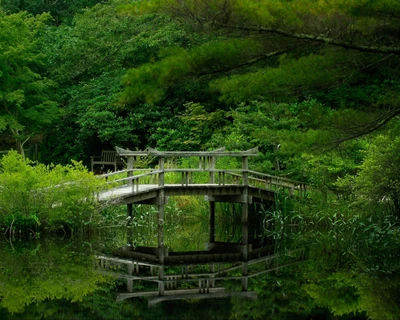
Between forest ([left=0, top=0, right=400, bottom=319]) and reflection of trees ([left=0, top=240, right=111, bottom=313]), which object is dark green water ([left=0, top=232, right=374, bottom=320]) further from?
forest ([left=0, top=0, right=400, bottom=319])

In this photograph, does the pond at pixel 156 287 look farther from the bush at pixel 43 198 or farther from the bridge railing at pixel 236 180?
the bridge railing at pixel 236 180

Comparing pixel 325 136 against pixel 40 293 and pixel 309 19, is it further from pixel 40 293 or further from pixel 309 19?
pixel 40 293

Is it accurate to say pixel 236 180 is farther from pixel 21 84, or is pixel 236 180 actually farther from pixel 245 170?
pixel 21 84

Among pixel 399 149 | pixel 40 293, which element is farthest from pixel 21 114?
pixel 40 293

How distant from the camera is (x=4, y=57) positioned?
92.9 ft

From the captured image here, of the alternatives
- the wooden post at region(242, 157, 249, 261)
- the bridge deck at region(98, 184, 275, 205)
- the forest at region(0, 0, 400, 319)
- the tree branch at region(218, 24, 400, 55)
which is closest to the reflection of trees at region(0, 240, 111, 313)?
the forest at region(0, 0, 400, 319)

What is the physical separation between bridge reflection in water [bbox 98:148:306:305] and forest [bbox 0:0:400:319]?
3.34 ft

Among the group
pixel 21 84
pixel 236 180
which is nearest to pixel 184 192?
pixel 236 180

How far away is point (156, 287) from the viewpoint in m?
13.1

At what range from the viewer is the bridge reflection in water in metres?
13.1

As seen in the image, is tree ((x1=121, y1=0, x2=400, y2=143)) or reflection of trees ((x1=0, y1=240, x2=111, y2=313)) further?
tree ((x1=121, y1=0, x2=400, y2=143))

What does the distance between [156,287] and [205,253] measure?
151 inches

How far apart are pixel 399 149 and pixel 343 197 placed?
3.03 m

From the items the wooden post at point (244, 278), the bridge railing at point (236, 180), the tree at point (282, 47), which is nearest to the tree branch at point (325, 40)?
the tree at point (282, 47)
